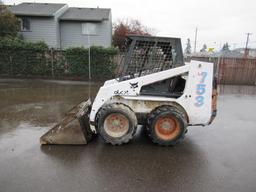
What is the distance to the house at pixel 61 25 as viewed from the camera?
1655 centimetres

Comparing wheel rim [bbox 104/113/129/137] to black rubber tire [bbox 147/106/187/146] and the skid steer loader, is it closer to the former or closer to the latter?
the skid steer loader

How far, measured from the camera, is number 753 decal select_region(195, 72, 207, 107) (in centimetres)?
395

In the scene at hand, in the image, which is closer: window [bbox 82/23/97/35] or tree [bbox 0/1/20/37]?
tree [bbox 0/1/20/37]

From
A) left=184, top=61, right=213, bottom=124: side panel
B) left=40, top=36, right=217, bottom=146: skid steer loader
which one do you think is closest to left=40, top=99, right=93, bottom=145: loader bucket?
left=40, top=36, right=217, bottom=146: skid steer loader

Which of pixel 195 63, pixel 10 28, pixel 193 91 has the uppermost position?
pixel 10 28

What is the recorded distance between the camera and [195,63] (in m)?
3.92

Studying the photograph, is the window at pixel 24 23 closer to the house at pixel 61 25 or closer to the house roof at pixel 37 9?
the house at pixel 61 25

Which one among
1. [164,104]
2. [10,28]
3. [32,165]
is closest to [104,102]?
[164,104]

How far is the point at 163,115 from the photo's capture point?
394 cm

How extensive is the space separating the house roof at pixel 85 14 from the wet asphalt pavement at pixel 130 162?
42.9 feet

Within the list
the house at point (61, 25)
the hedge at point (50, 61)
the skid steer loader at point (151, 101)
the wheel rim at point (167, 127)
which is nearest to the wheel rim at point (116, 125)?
the skid steer loader at point (151, 101)

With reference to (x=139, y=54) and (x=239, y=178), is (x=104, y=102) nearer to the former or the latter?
(x=139, y=54)

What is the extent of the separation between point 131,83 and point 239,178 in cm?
232

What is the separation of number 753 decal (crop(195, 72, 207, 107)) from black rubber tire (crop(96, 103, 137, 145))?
125cm
